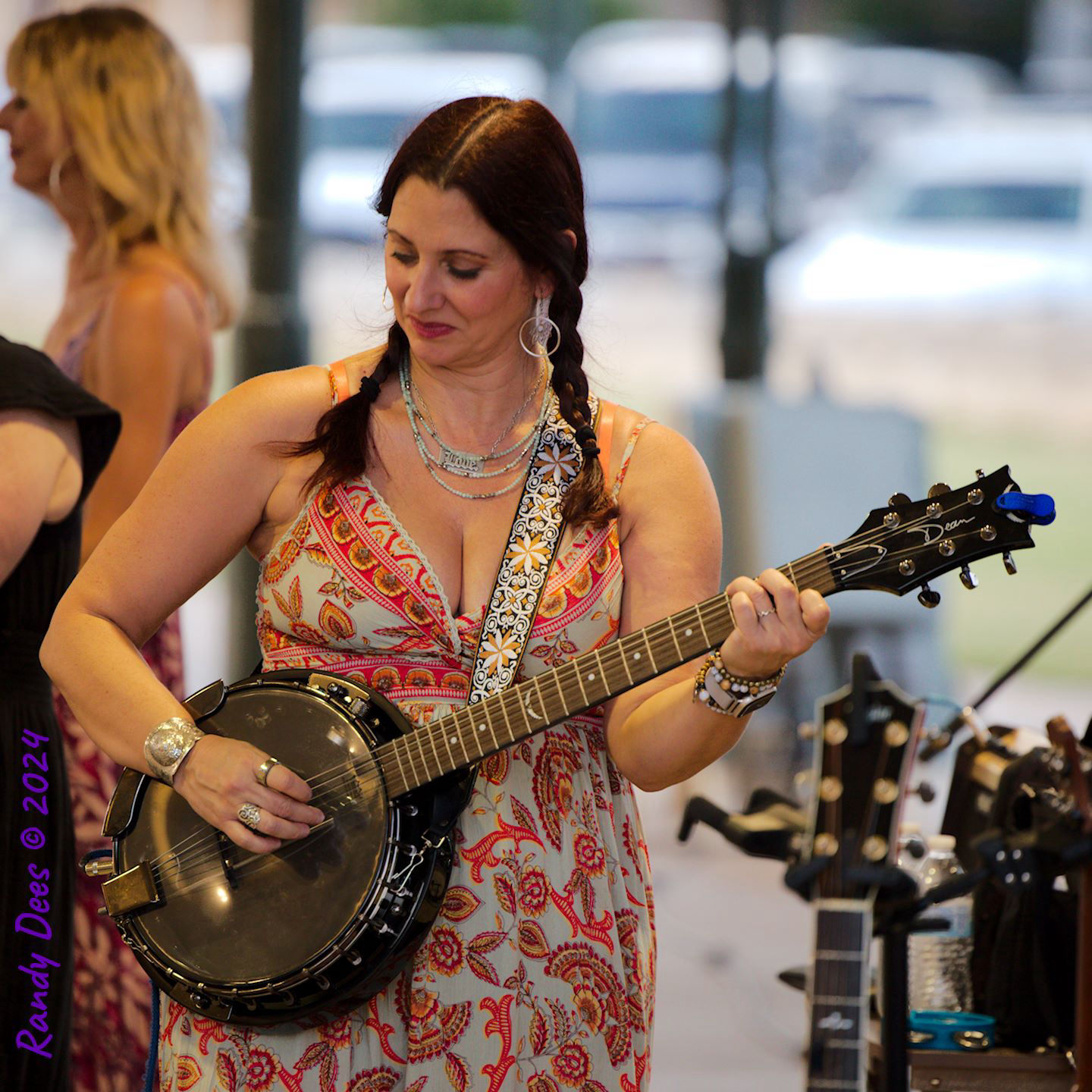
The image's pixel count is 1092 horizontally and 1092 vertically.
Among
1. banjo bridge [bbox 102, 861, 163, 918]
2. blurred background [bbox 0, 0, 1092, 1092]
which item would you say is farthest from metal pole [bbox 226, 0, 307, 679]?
banjo bridge [bbox 102, 861, 163, 918]

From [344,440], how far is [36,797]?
84cm

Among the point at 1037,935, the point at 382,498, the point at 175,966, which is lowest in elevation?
the point at 175,966

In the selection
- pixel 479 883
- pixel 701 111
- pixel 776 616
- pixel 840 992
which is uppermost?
pixel 701 111

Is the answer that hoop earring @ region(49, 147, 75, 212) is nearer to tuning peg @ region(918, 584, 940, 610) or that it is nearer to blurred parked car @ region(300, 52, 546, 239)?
tuning peg @ region(918, 584, 940, 610)

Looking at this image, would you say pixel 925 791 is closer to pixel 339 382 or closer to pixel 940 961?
pixel 940 961

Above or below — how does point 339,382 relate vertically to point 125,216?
below

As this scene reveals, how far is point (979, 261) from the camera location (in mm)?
5305

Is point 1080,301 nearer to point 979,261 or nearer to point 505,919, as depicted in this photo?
point 979,261

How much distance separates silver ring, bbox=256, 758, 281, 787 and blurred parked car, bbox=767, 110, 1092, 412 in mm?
3819

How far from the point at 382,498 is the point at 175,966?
59cm

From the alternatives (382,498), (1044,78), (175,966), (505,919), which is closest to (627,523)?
(382,498)

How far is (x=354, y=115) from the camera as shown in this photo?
16.8ft

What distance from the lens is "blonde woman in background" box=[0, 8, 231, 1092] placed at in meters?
2.87

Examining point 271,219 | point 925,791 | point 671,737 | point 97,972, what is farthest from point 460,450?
point 271,219
